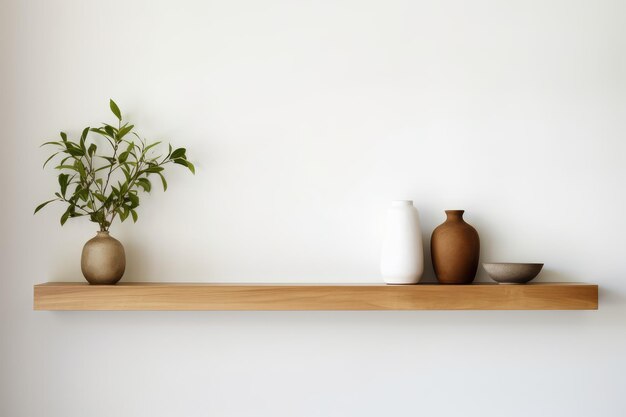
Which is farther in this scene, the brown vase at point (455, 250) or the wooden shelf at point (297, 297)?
the brown vase at point (455, 250)

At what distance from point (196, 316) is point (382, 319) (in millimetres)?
580

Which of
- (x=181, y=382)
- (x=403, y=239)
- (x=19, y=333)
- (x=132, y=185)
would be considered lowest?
(x=181, y=382)

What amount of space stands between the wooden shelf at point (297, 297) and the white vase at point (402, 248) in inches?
2.9

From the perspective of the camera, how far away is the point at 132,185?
1.99 m

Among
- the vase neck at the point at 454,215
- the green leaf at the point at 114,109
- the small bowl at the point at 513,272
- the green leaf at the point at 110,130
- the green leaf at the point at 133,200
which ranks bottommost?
the small bowl at the point at 513,272

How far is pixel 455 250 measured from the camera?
1.96 metres

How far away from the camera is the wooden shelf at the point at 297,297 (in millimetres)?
1860

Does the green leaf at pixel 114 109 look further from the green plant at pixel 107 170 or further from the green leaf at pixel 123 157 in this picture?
the green leaf at pixel 123 157

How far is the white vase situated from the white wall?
108 mm

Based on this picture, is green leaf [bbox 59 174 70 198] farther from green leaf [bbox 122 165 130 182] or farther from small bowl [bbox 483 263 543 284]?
small bowl [bbox 483 263 543 284]

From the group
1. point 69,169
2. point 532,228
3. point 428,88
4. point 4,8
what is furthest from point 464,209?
point 4,8

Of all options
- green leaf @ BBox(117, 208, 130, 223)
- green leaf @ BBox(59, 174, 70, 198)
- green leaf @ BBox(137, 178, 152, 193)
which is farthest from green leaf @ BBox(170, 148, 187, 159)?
green leaf @ BBox(59, 174, 70, 198)

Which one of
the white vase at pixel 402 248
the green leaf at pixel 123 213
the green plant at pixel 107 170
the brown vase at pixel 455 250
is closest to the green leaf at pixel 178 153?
the green plant at pixel 107 170

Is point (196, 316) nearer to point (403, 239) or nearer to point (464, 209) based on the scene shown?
point (403, 239)
